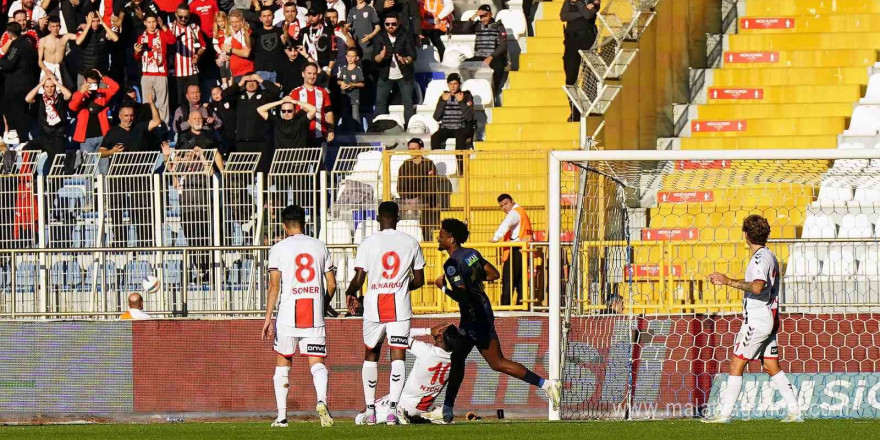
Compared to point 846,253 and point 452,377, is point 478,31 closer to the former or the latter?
point 846,253

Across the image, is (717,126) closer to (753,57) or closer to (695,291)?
(753,57)

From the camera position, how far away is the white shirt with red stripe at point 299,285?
13.7m

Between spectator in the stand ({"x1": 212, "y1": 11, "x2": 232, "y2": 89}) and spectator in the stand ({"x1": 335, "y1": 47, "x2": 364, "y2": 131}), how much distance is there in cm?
153

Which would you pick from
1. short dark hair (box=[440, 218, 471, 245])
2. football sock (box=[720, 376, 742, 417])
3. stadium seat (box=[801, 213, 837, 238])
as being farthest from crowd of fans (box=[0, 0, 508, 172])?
football sock (box=[720, 376, 742, 417])

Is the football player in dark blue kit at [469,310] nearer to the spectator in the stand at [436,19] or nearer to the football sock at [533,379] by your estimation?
the football sock at [533,379]

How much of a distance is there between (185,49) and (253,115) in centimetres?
233

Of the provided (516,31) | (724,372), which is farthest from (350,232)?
(516,31)

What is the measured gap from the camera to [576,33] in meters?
21.2

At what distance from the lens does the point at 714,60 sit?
22.2 meters

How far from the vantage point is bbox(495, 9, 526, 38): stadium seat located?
2333 centimetres

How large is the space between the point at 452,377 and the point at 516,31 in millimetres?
9811

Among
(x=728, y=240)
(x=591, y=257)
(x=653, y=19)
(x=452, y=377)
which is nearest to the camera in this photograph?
(x=452, y=377)

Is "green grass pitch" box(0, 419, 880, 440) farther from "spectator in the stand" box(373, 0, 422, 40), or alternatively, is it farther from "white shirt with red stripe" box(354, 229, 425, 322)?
"spectator in the stand" box(373, 0, 422, 40)

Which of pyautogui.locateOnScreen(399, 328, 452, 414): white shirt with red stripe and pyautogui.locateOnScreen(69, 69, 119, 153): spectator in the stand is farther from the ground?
pyautogui.locateOnScreen(69, 69, 119, 153): spectator in the stand
